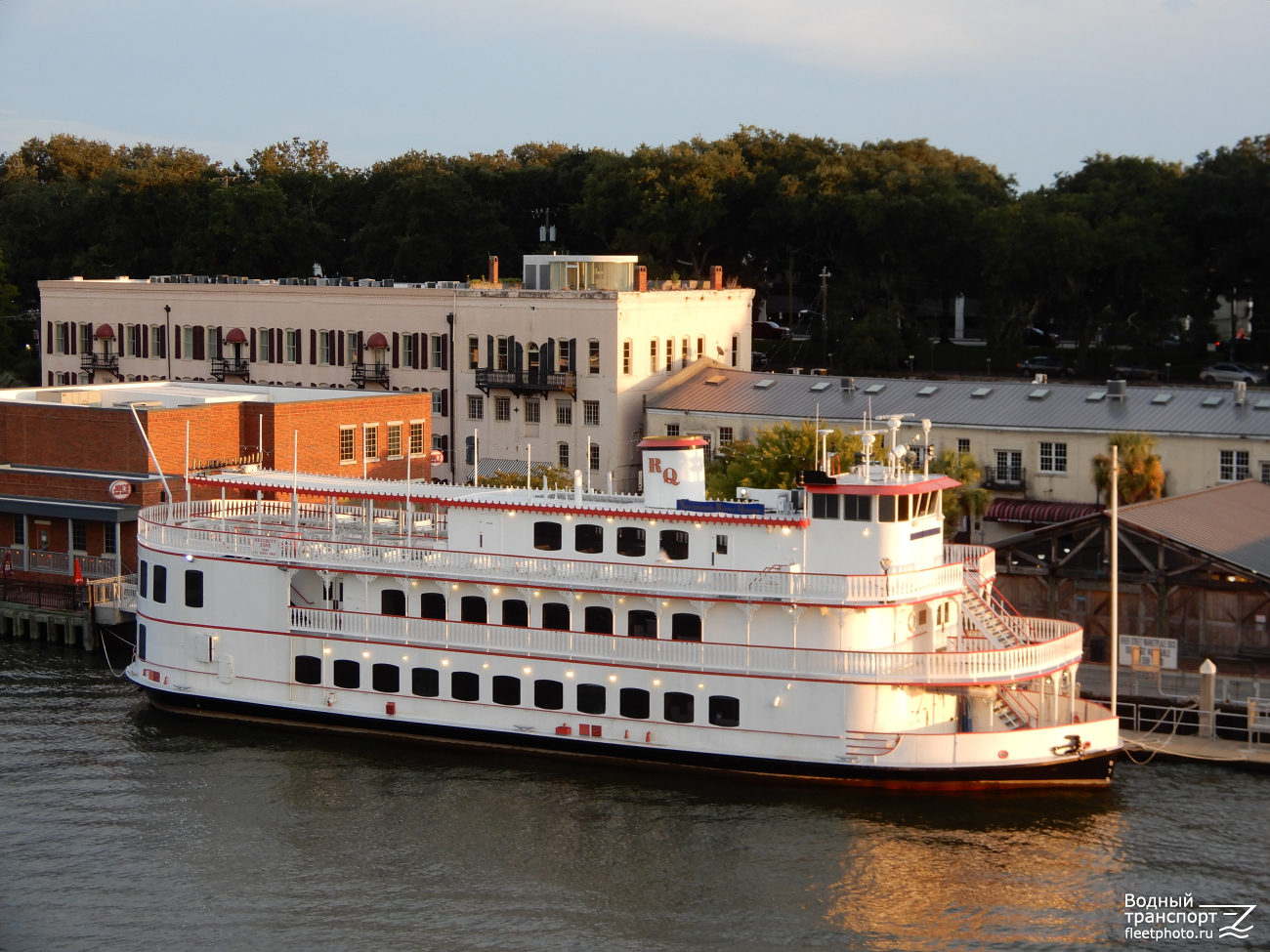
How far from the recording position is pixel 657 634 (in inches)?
1363

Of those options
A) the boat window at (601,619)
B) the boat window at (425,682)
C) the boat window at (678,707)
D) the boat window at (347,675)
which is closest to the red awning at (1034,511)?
the boat window at (678,707)

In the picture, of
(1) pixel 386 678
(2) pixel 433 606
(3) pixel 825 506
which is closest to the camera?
(3) pixel 825 506

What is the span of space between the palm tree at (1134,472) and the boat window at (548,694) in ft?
68.3

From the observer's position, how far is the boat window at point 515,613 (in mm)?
35875

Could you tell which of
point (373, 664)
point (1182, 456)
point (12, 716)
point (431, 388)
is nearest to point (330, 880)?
point (373, 664)

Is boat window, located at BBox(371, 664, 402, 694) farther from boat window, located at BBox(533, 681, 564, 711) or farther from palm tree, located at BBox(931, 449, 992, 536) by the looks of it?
palm tree, located at BBox(931, 449, 992, 536)

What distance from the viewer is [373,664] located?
36969mm

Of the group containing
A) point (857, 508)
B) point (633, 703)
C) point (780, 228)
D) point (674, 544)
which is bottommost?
point (633, 703)

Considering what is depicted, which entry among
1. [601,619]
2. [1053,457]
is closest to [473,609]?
[601,619]

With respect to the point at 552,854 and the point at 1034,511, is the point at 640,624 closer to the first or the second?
the point at 552,854

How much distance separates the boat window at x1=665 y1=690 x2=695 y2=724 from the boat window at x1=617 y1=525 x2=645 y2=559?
3.15m

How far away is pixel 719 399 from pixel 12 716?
3220 centimetres

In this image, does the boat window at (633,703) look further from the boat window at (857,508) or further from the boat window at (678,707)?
the boat window at (857,508)

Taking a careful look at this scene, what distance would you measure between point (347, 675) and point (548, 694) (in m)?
5.13
